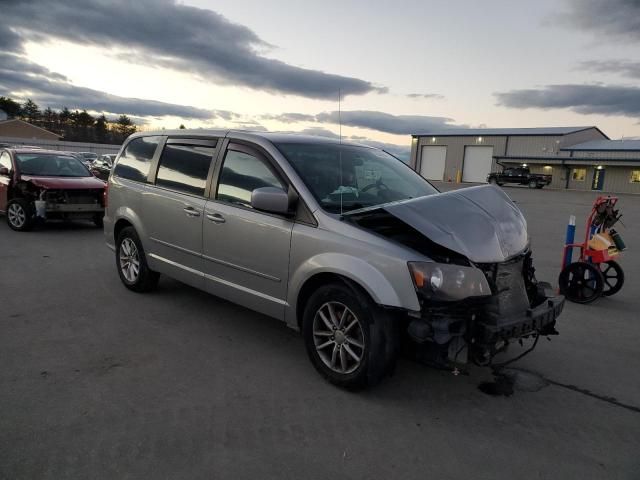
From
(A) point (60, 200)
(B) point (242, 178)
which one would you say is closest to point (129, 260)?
(B) point (242, 178)

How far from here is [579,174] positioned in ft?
139

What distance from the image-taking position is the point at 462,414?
3150 millimetres

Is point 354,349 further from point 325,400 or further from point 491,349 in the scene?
point 491,349

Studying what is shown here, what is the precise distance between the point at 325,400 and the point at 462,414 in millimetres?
952

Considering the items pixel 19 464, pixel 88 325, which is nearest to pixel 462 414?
pixel 19 464

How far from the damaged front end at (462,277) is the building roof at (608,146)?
45877 mm

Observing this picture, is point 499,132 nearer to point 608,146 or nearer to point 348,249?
point 608,146

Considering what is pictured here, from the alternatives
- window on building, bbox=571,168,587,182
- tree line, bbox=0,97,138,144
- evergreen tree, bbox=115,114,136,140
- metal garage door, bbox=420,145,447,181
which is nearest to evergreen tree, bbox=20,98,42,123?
tree line, bbox=0,97,138,144

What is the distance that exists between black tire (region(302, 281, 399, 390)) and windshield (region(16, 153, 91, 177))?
927 cm

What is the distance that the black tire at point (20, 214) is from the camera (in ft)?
31.1

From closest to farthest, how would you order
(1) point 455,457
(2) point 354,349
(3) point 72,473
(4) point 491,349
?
(3) point 72,473
(1) point 455,457
(4) point 491,349
(2) point 354,349

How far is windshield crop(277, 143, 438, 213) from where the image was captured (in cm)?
380

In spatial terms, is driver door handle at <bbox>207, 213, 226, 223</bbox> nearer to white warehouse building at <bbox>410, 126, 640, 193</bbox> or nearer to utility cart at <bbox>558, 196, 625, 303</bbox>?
utility cart at <bbox>558, 196, 625, 303</bbox>

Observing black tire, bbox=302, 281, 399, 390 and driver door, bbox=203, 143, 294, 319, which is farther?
driver door, bbox=203, 143, 294, 319
